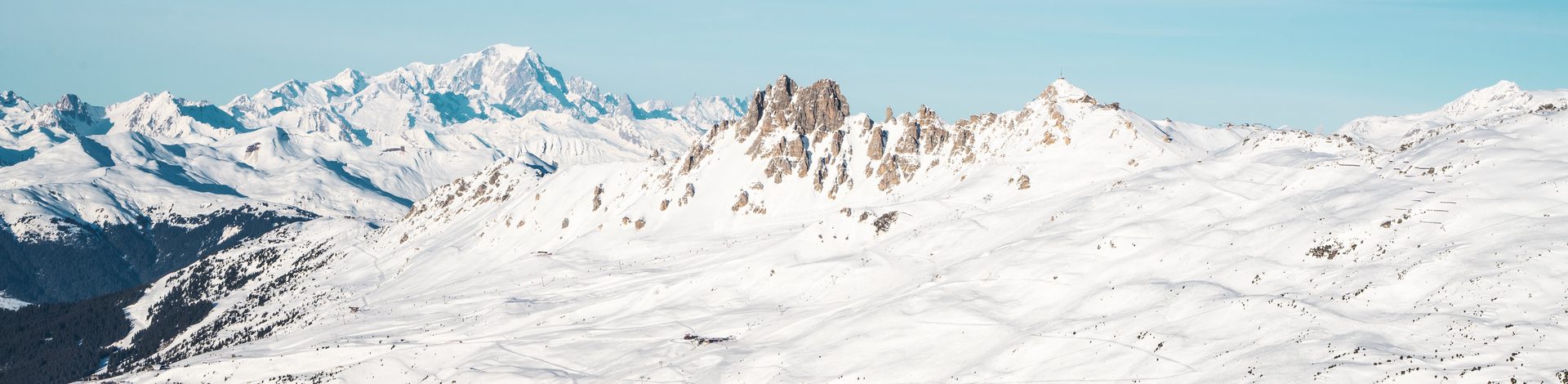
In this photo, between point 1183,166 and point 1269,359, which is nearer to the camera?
point 1269,359

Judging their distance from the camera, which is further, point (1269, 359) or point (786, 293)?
point (786, 293)

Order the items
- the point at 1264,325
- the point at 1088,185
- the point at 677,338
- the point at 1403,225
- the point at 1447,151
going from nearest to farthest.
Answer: the point at 1264,325 → the point at 1403,225 → the point at 1447,151 → the point at 677,338 → the point at 1088,185

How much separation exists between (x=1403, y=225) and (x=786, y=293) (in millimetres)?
89129

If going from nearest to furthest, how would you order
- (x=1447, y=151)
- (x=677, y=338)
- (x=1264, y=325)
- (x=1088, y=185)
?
1. (x=1264, y=325)
2. (x=1447, y=151)
3. (x=677, y=338)
4. (x=1088, y=185)

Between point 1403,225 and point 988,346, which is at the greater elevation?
point 1403,225

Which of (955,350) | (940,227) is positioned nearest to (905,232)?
(940,227)

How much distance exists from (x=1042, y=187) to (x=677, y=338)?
248 ft

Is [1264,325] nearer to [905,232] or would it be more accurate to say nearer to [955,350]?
[955,350]

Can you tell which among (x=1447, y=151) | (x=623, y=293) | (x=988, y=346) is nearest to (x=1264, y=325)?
(x=988, y=346)

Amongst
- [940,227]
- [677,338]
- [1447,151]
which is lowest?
[677,338]

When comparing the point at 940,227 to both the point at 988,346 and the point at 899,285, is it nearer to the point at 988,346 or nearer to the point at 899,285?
the point at 899,285

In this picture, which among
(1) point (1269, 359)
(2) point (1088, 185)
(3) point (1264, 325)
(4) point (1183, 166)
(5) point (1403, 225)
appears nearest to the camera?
(1) point (1269, 359)

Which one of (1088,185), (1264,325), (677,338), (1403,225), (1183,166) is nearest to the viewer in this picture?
(1264,325)

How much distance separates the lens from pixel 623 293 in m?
182
